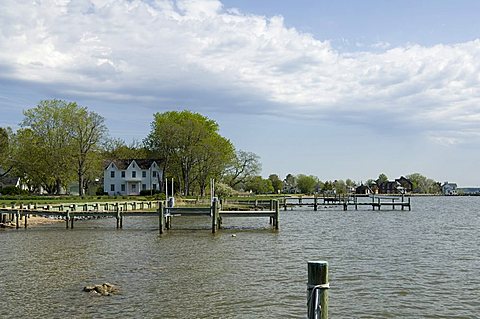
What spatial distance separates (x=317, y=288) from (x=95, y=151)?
2917 inches

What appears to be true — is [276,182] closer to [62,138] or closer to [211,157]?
[211,157]

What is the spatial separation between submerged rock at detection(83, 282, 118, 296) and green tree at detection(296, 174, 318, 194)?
167 m

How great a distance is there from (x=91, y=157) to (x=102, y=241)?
48.1 meters

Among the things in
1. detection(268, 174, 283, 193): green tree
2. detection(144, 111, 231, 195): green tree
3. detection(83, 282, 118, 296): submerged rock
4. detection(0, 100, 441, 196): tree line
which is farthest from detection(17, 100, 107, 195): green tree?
detection(268, 174, 283, 193): green tree

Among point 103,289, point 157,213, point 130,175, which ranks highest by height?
point 130,175

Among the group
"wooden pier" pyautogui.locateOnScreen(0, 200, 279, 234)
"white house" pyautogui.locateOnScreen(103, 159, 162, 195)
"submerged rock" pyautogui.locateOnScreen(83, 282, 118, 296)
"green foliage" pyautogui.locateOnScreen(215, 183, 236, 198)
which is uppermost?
"white house" pyautogui.locateOnScreen(103, 159, 162, 195)

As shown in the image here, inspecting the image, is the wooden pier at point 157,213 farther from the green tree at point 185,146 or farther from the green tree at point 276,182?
the green tree at point 276,182

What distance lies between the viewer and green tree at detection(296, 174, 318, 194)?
183125mm

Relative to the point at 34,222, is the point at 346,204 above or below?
above

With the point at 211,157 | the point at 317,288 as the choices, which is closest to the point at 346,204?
the point at 211,157

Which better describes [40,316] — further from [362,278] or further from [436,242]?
[436,242]

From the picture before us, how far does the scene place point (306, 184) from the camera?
18388 centimetres

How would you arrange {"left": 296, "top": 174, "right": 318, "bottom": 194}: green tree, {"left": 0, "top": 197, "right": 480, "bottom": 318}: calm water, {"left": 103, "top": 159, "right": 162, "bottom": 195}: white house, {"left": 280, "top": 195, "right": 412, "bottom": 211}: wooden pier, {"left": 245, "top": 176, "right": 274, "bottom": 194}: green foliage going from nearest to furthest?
{"left": 0, "top": 197, "right": 480, "bottom": 318}: calm water
{"left": 280, "top": 195, "right": 412, "bottom": 211}: wooden pier
{"left": 103, "top": 159, "right": 162, "bottom": 195}: white house
{"left": 245, "top": 176, "right": 274, "bottom": 194}: green foliage
{"left": 296, "top": 174, "right": 318, "bottom": 194}: green tree

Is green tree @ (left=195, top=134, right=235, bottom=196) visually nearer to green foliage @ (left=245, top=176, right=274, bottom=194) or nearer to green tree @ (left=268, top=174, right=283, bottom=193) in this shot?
green foliage @ (left=245, top=176, right=274, bottom=194)
